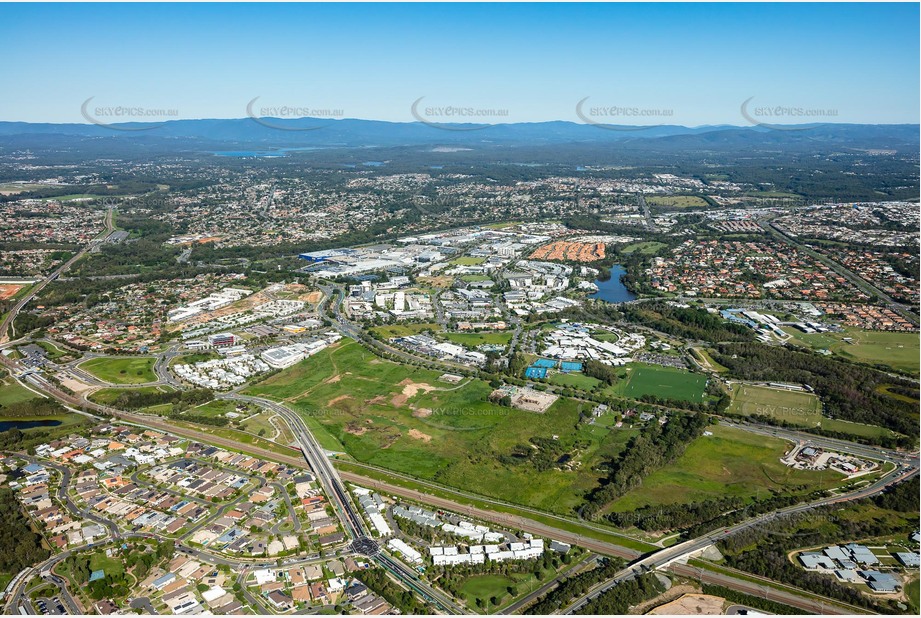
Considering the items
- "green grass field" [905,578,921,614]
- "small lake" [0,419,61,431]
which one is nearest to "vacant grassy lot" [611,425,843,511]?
"green grass field" [905,578,921,614]

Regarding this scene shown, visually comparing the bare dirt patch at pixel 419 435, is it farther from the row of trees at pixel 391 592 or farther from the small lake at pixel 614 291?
the small lake at pixel 614 291

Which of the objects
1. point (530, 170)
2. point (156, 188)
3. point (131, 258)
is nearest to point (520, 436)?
point (131, 258)

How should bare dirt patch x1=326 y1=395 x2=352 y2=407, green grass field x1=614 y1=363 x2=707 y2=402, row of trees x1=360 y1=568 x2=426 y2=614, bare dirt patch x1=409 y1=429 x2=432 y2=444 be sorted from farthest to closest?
green grass field x1=614 y1=363 x2=707 y2=402 → bare dirt patch x1=326 y1=395 x2=352 y2=407 → bare dirt patch x1=409 y1=429 x2=432 y2=444 → row of trees x1=360 y1=568 x2=426 y2=614

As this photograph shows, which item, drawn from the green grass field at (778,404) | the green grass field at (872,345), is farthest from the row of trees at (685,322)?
the green grass field at (778,404)

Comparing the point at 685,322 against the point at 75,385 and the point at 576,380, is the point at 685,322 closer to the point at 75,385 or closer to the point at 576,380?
the point at 576,380

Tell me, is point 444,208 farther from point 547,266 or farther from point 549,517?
point 549,517

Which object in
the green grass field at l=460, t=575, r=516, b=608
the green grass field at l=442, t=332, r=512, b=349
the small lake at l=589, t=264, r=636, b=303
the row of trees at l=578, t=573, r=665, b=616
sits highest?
the small lake at l=589, t=264, r=636, b=303

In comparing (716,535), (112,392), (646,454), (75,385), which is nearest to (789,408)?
(646,454)

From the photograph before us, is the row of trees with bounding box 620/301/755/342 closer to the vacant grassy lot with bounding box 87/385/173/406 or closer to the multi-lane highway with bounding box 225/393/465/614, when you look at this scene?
the multi-lane highway with bounding box 225/393/465/614
